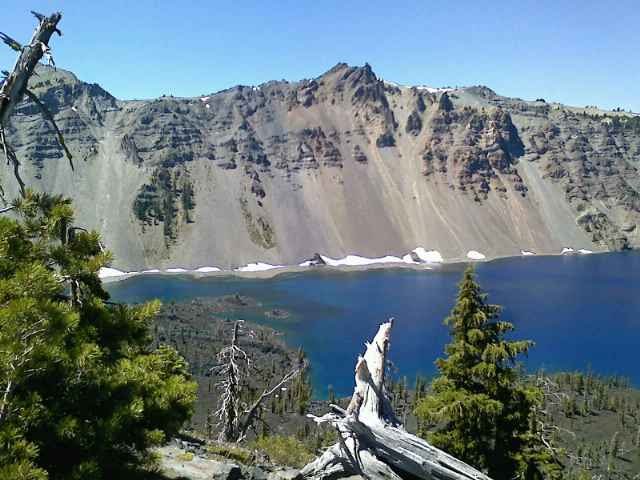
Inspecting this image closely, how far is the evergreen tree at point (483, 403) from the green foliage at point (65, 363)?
9.62 metres

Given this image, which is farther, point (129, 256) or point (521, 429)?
point (129, 256)

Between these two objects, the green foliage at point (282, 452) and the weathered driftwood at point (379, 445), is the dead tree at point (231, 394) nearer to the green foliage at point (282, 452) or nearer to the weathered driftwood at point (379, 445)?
the green foliage at point (282, 452)

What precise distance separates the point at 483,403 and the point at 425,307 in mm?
116584

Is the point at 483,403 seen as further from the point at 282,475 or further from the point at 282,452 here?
the point at 282,452

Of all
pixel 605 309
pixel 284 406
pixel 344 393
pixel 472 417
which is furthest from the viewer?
pixel 605 309

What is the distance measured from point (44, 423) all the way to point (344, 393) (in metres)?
77.4

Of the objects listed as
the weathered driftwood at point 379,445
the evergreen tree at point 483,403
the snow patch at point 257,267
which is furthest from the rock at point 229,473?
the snow patch at point 257,267

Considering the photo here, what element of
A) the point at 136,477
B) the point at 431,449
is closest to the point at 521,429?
the point at 431,449

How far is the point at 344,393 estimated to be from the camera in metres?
80.9

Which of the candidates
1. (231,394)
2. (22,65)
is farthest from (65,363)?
(231,394)

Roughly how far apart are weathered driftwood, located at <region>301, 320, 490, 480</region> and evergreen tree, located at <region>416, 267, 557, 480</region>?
289 inches

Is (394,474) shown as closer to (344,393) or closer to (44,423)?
(44,423)

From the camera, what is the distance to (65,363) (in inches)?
271

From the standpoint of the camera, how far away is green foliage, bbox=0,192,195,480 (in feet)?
20.1
